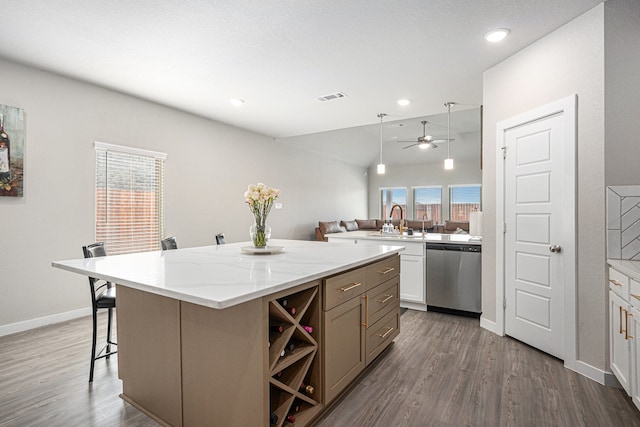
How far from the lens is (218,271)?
5.47ft

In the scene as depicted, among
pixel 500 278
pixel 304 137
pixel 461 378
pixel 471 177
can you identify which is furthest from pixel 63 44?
pixel 471 177

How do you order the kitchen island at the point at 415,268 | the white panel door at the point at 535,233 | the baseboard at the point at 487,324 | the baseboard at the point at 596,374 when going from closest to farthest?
the baseboard at the point at 596,374 < the white panel door at the point at 535,233 < the baseboard at the point at 487,324 < the kitchen island at the point at 415,268

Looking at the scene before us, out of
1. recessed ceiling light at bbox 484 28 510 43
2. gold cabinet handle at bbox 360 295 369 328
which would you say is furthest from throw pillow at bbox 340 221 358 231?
gold cabinet handle at bbox 360 295 369 328

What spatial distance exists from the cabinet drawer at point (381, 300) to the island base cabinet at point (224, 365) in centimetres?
104

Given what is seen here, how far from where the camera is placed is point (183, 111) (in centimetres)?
476

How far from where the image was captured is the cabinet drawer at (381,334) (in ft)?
7.51

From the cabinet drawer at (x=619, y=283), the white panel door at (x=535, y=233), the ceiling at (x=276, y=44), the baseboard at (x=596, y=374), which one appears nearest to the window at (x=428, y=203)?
the ceiling at (x=276, y=44)

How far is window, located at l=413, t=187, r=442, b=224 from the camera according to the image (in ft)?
33.9

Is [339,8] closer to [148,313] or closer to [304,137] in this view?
[148,313]

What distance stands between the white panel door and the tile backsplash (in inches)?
12.3

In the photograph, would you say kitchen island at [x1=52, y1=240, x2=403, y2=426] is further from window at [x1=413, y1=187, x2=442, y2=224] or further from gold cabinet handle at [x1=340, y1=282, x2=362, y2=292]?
window at [x1=413, y1=187, x2=442, y2=224]

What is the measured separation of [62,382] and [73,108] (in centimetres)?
287

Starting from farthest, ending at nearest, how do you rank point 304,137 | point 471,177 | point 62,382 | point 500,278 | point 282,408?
Answer: point 471,177 < point 304,137 < point 500,278 < point 62,382 < point 282,408

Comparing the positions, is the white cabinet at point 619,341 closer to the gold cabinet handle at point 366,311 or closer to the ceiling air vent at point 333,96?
the gold cabinet handle at point 366,311
